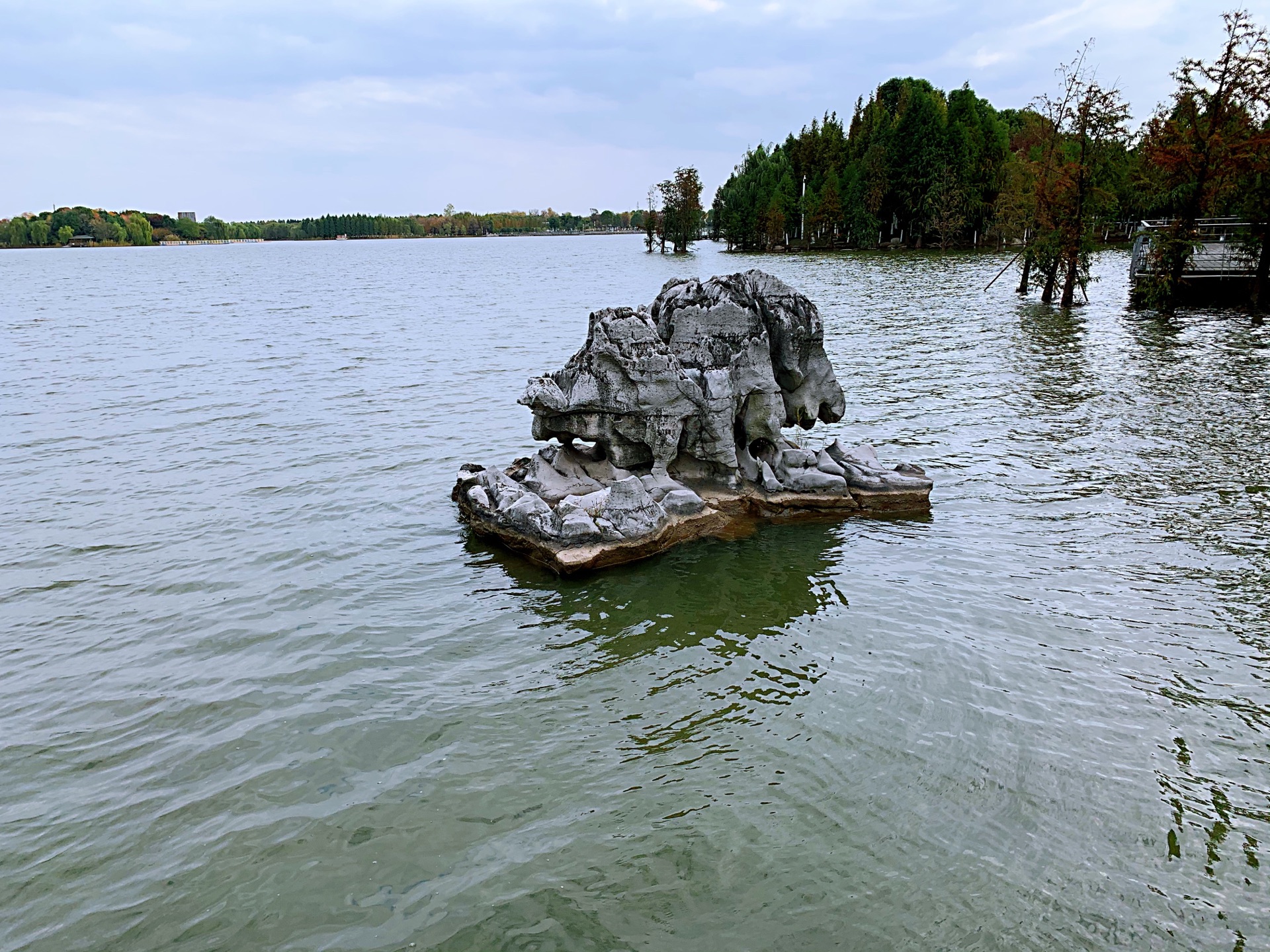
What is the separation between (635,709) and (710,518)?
16.0ft

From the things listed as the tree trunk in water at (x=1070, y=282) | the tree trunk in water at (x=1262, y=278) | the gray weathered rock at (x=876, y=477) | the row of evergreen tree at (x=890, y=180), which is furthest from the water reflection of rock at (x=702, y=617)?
the row of evergreen tree at (x=890, y=180)

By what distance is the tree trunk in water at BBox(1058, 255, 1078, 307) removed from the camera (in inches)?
1419

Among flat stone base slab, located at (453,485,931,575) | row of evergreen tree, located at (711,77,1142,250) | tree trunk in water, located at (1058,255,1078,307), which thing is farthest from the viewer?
row of evergreen tree, located at (711,77,1142,250)

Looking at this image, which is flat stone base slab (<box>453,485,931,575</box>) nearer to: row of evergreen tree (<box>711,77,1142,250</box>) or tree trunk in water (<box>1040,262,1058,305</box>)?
tree trunk in water (<box>1040,262,1058,305</box>)

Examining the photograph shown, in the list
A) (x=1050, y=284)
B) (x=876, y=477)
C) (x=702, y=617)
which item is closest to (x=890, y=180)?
(x=1050, y=284)

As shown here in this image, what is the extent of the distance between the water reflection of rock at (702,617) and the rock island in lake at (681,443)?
0.47 metres

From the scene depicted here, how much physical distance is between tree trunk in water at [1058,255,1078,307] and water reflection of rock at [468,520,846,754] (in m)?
29.4

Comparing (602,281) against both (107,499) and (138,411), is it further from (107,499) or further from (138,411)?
(107,499)

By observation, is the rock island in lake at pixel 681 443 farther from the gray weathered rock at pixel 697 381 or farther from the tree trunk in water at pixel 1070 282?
the tree trunk in water at pixel 1070 282

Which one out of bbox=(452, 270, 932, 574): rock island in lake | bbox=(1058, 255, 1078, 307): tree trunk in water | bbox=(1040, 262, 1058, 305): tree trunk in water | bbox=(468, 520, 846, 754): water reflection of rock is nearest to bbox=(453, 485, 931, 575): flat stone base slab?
bbox=(452, 270, 932, 574): rock island in lake

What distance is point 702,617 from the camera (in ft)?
34.4

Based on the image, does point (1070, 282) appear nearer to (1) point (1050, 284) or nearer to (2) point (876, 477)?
(1) point (1050, 284)

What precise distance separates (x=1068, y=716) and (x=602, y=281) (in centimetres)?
6472

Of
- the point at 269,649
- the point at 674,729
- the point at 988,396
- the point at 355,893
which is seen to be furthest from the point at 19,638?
the point at 988,396
